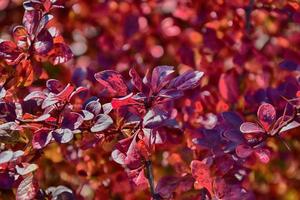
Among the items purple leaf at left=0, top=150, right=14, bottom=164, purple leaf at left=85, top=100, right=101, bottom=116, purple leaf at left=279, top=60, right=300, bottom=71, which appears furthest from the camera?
purple leaf at left=279, top=60, right=300, bottom=71

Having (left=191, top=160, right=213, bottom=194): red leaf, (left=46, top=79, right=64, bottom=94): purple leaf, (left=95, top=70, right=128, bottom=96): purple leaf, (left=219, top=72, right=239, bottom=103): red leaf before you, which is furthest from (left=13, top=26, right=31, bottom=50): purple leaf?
(left=219, top=72, right=239, bottom=103): red leaf

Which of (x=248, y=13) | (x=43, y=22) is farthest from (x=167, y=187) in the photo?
(x=248, y=13)

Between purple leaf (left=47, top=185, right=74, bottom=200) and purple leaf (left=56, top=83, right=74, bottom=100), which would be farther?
purple leaf (left=47, top=185, right=74, bottom=200)

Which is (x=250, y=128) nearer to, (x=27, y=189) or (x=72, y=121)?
(x=72, y=121)

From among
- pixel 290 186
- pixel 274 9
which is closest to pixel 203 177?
pixel 274 9

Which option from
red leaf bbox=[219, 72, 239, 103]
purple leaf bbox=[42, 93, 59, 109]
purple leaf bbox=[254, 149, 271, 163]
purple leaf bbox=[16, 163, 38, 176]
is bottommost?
red leaf bbox=[219, 72, 239, 103]

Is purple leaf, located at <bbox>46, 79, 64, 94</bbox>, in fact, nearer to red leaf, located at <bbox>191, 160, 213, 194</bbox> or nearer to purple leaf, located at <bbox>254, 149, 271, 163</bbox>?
red leaf, located at <bbox>191, 160, 213, 194</bbox>

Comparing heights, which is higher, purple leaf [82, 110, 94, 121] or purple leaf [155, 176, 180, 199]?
purple leaf [82, 110, 94, 121]

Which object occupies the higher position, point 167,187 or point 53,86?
point 53,86
